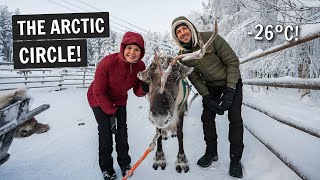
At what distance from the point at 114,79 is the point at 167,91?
2.23ft

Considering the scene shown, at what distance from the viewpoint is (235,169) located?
11.2ft

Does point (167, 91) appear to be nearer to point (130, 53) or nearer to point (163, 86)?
point (163, 86)

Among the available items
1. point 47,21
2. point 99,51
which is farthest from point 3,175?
point 99,51

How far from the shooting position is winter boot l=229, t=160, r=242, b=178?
3.39 metres

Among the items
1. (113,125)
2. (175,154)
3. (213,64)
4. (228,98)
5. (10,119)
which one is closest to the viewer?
(10,119)

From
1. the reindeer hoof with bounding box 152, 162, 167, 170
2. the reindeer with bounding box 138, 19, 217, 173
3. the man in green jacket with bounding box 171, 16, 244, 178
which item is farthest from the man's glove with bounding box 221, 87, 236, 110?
the reindeer hoof with bounding box 152, 162, 167, 170

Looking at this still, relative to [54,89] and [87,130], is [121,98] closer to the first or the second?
[87,130]

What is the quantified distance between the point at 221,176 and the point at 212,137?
593 mm

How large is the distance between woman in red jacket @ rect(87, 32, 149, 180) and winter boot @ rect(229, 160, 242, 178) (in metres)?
1.27

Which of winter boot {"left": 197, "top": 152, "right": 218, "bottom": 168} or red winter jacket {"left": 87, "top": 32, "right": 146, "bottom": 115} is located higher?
red winter jacket {"left": 87, "top": 32, "right": 146, "bottom": 115}

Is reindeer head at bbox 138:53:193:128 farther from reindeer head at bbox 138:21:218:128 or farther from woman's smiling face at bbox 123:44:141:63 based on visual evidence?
woman's smiling face at bbox 123:44:141:63

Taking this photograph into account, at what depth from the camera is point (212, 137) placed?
3.91 meters

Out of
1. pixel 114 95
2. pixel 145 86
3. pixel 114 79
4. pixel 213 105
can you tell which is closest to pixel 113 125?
pixel 114 95

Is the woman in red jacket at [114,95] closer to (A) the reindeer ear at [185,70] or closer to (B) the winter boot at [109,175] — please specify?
(B) the winter boot at [109,175]
